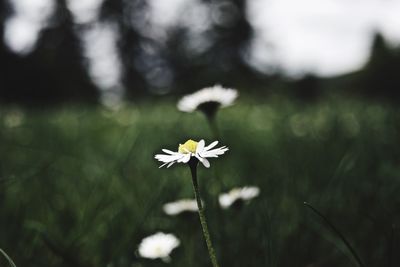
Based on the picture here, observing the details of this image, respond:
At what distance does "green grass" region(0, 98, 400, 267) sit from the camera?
102cm

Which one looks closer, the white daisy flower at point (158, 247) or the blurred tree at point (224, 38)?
the white daisy flower at point (158, 247)

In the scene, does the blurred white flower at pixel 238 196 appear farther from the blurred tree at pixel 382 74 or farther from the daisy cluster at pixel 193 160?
the blurred tree at pixel 382 74

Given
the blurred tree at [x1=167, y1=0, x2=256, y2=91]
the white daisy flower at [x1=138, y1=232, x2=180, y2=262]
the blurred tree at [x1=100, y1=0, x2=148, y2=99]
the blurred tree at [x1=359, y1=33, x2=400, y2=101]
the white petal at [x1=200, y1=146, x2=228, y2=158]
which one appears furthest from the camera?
the blurred tree at [x1=100, y1=0, x2=148, y2=99]

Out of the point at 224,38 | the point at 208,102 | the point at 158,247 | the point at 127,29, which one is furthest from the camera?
the point at 127,29

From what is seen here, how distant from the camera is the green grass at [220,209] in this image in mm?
1019

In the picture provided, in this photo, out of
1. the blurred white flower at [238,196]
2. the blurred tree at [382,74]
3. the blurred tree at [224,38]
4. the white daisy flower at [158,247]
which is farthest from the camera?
the blurred tree at [224,38]

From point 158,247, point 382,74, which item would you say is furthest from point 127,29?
point 158,247

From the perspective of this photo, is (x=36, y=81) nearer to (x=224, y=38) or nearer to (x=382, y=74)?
(x=382, y=74)

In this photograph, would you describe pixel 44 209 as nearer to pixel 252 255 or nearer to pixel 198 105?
pixel 198 105

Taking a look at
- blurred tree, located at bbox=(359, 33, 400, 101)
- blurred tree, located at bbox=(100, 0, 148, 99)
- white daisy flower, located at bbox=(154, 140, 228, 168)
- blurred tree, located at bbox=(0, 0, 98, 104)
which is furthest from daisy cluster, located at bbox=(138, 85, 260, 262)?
blurred tree, located at bbox=(100, 0, 148, 99)

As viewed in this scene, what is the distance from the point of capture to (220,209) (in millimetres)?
1070

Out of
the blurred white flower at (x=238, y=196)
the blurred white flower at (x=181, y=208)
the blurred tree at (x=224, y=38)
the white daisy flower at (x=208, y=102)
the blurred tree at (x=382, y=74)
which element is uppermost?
the blurred tree at (x=224, y=38)

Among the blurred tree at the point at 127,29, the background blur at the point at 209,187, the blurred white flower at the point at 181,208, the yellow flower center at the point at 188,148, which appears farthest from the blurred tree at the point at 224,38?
the yellow flower center at the point at 188,148

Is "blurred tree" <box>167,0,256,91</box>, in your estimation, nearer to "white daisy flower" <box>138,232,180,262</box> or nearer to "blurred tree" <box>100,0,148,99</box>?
"blurred tree" <box>100,0,148,99</box>
